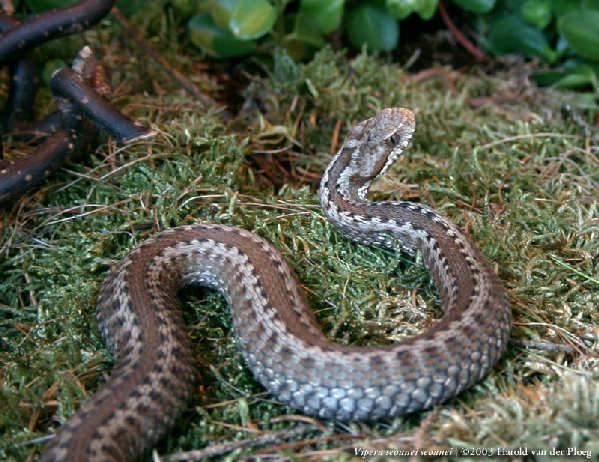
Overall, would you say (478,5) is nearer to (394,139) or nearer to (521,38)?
(521,38)

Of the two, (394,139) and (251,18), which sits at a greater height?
(251,18)

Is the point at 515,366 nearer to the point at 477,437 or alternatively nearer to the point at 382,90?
the point at 477,437

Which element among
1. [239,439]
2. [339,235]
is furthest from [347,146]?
[239,439]

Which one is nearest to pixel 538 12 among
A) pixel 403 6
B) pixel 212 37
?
pixel 403 6

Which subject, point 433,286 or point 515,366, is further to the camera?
point 433,286

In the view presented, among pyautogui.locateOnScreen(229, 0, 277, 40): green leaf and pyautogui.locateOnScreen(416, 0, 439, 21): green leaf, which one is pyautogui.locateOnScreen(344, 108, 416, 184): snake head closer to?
pyautogui.locateOnScreen(229, 0, 277, 40): green leaf

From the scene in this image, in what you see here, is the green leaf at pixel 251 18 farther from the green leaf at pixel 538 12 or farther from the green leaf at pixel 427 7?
the green leaf at pixel 538 12
